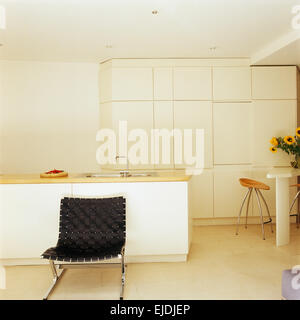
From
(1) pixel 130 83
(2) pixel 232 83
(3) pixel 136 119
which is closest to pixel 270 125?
(2) pixel 232 83

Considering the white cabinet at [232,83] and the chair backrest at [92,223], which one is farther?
the white cabinet at [232,83]

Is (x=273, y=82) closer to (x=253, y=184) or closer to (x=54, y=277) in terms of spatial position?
(x=253, y=184)

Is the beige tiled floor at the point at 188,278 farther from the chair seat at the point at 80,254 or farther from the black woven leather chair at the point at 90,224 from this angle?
the chair seat at the point at 80,254

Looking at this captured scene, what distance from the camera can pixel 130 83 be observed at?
5301mm

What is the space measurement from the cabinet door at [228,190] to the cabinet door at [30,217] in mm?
2688

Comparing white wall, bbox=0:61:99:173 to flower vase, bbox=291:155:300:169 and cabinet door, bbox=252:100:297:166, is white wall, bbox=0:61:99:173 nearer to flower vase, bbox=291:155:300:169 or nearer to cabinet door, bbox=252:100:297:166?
cabinet door, bbox=252:100:297:166

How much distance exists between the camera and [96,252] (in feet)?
9.87

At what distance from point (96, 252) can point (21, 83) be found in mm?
3674

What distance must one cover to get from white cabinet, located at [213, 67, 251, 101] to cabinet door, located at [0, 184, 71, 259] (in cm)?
299

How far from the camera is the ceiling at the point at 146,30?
340 centimetres

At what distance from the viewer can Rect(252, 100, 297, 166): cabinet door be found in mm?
5414

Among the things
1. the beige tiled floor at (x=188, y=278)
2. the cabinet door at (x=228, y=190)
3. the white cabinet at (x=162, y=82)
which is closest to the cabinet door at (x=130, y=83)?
the white cabinet at (x=162, y=82)

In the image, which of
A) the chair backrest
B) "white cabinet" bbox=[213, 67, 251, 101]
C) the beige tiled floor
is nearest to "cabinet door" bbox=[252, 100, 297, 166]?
"white cabinet" bbox=[213, 67, 251, 101]

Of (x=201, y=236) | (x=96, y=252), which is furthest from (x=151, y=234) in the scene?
(x=201, y=236)
